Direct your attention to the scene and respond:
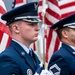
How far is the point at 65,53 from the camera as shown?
4.17 metres

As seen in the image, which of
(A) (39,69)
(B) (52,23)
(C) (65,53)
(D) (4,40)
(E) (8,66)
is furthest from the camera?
(B) (52,23)

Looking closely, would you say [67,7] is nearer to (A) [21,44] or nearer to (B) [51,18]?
(B) [51,18]

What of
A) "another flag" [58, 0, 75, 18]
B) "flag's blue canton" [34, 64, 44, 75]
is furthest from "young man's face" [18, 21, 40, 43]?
"another flag" [58, 0, 75, 18]

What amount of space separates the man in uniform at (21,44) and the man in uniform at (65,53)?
0.20m

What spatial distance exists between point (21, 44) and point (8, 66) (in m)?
0.35

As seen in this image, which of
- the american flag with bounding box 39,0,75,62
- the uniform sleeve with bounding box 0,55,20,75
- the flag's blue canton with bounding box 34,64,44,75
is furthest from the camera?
the american flag with bounding box 39,0,75,62

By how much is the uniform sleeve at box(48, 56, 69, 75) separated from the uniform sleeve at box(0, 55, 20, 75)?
20.3 inches

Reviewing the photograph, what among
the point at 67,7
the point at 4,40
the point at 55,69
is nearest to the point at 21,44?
the point at 55,69

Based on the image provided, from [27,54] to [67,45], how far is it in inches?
20.3

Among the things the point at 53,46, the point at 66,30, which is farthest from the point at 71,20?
the point at 53,46

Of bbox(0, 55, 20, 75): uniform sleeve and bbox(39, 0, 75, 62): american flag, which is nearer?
bbox(0, 55, 20, 75): uniform sleeve

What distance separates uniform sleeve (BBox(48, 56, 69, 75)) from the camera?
4.02 m

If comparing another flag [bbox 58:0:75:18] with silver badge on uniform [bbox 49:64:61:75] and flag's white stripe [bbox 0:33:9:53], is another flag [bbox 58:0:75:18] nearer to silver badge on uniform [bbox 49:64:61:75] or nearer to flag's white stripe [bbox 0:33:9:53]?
flag's white stripe [bbox 0:33:9:53]

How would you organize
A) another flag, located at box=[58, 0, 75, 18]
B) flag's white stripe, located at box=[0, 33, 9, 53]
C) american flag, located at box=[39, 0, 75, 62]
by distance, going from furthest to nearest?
another flag, located at box=[58, 0, 75, 18]
american flag, located at box=[39, 0, 75, 62]
flag's white stripe, located at box=[0, 33, 9, 53]
